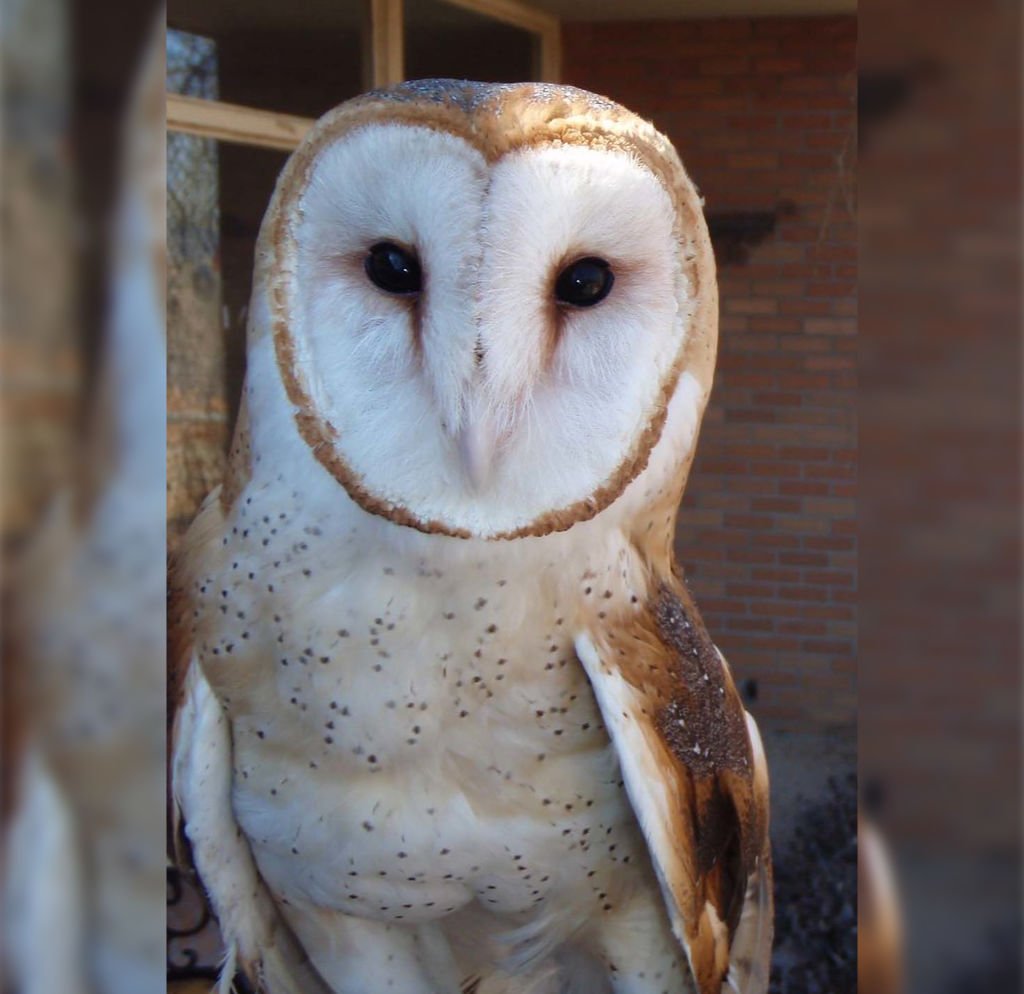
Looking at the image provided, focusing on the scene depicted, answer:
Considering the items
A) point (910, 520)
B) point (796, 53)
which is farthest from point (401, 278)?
point (796, 53)

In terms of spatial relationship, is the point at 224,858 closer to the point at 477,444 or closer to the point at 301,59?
the point at 477,444

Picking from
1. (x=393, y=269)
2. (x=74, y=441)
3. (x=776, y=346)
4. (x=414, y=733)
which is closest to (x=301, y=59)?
(x=776, y=346)

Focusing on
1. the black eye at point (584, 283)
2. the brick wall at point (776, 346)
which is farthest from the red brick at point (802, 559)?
the black eye at point (584, 283)

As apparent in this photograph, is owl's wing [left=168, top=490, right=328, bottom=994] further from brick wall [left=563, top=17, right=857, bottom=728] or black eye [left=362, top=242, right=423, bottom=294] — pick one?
brick wall [left=563, top=17, right=857, bottom=728]

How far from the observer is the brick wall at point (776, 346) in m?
2.29

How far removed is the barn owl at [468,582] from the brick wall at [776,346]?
4.76ft

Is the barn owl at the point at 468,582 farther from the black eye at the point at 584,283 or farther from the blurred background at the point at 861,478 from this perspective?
the blurred background at the point at 861,478

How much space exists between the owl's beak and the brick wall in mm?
1529

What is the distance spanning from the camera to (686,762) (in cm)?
94

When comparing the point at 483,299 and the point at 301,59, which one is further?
the point at 301,59

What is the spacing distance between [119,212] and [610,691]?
0.50 m

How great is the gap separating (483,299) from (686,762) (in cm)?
41

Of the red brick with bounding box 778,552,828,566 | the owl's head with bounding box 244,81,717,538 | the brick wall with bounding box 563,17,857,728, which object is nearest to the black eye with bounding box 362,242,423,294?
the owl's head with bounding box 244,81,717,538

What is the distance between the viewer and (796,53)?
2.31 meters
